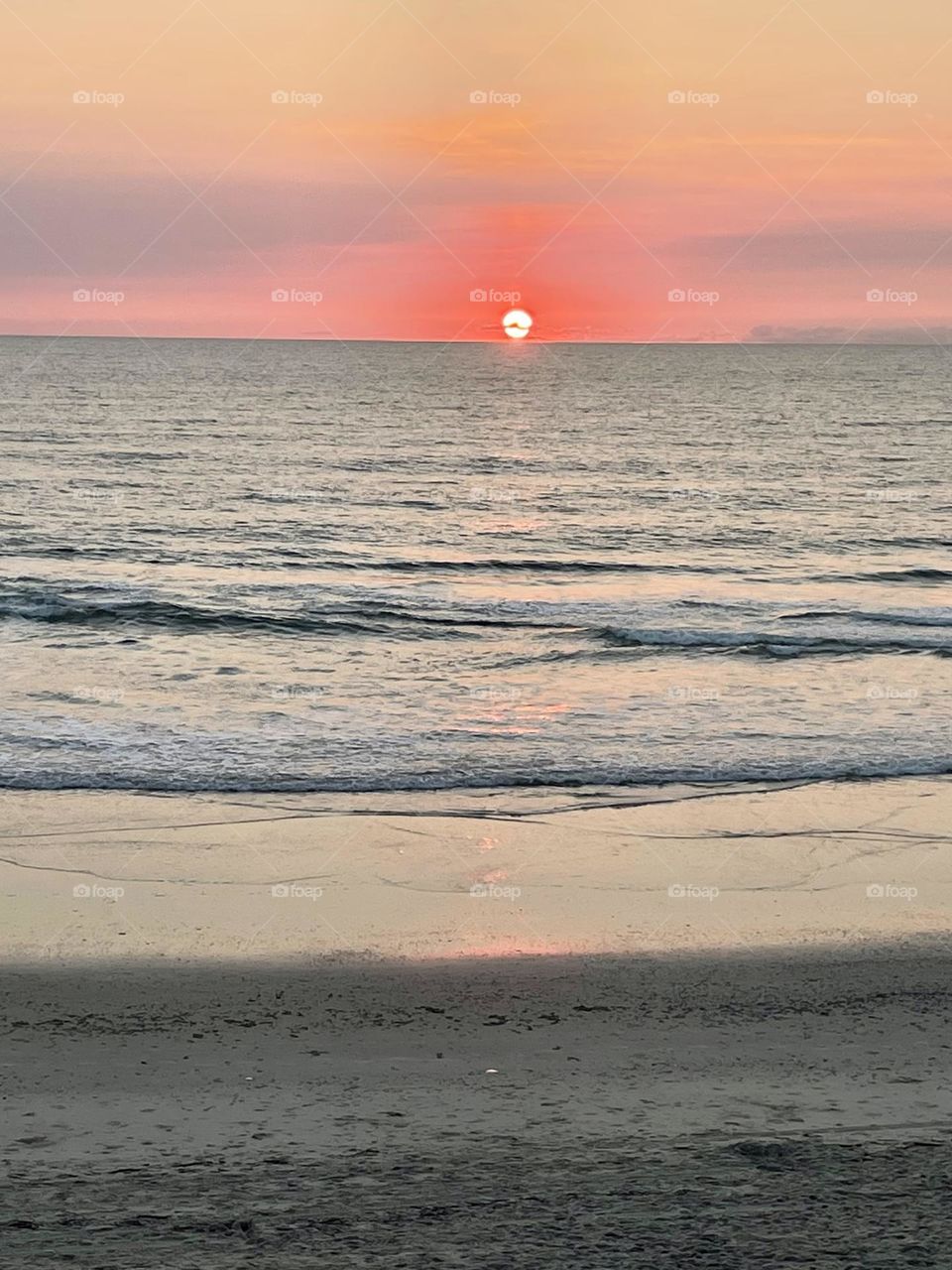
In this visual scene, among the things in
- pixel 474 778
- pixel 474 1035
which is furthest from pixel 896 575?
pixel 474 1035

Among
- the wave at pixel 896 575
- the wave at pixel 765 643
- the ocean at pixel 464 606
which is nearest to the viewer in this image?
the ocean at pixel 464 606

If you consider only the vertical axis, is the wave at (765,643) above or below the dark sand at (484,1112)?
above

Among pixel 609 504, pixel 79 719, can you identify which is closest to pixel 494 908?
pixel 79 719

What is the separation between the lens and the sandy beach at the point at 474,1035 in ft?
15.3

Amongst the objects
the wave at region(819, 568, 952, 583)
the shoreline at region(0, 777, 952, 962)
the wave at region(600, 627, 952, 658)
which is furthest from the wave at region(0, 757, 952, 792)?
the wave at region(819, 568, 952, 583)

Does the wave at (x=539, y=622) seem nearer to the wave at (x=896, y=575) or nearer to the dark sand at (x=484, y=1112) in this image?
the wave at (x=896, y=575)

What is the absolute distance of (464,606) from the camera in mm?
24578

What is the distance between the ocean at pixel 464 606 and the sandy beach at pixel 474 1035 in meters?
2.42

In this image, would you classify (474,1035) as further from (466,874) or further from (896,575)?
(896,575)

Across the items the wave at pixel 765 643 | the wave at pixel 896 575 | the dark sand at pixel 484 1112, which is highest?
the wave at pixel 896 575

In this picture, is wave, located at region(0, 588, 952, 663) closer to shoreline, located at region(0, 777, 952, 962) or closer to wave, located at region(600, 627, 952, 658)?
wave, located at region(600, 627, 952, 658)

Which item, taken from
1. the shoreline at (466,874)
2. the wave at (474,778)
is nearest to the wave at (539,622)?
the wave at (474,778)

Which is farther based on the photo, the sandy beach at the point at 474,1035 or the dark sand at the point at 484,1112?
the sandy beach at the point at 474,1035

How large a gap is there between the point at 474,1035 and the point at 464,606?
709 inches
